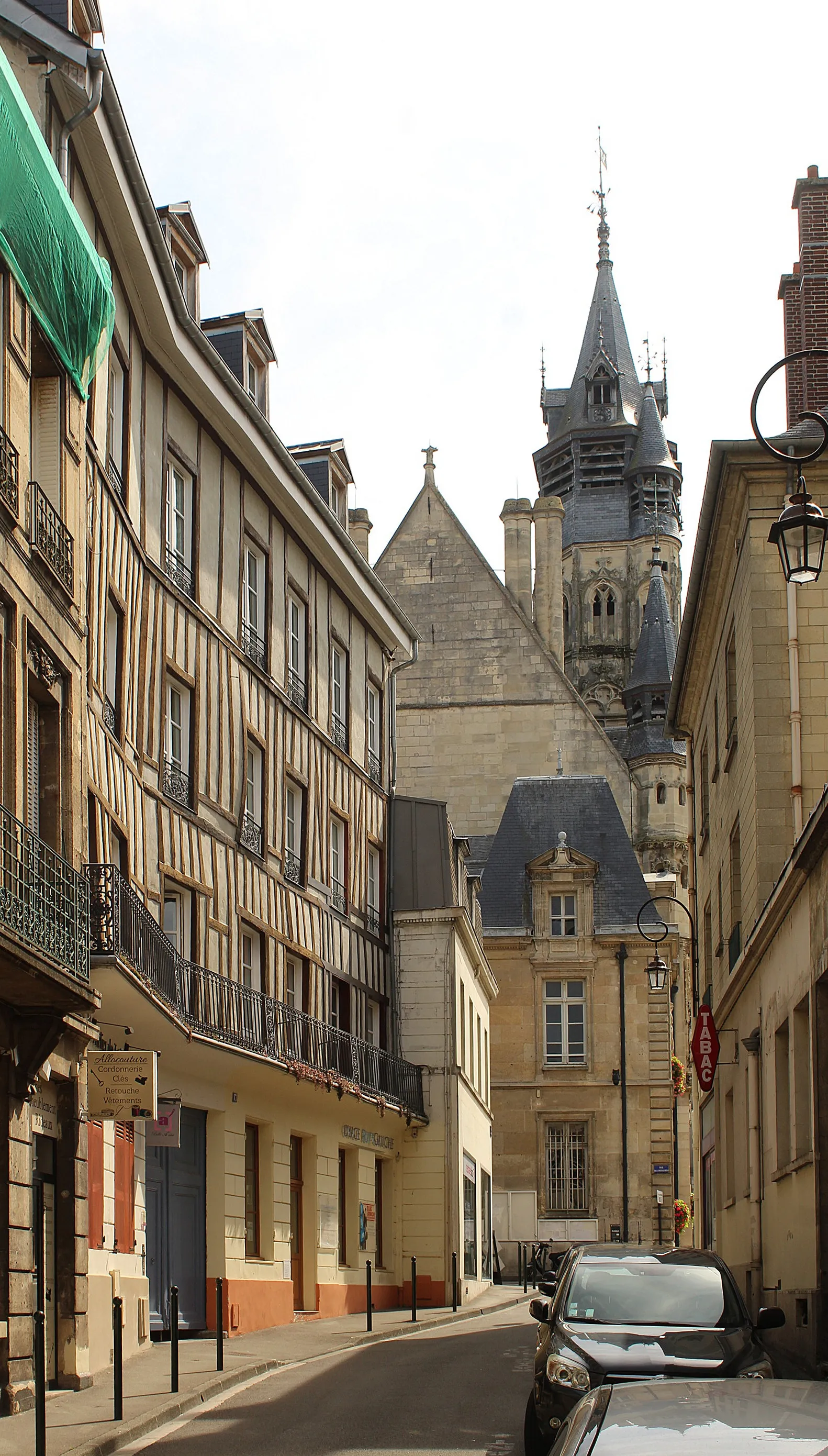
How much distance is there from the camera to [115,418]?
18641mm

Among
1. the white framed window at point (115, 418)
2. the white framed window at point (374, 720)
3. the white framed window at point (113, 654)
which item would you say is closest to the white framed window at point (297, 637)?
the white framed window at point (374, 720)

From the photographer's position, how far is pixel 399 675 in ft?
158

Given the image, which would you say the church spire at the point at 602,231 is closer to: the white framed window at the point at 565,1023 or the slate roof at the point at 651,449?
the slate roof at the point at 651,449

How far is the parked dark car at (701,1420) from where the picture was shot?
10.8 ft

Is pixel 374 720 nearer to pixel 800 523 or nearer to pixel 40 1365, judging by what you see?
pixel 800 523

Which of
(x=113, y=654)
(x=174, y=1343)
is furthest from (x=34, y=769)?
(x=174, y=1343)

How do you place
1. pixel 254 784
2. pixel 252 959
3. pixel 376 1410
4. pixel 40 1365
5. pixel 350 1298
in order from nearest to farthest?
pixel 40 1365, pixel 376 1410, pixel 252 959, pixel 254 784, pixel 350 1298

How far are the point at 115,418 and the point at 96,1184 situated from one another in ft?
25.5

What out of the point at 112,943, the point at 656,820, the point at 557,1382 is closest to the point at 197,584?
the point at 112,943

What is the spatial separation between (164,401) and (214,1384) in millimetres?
11569

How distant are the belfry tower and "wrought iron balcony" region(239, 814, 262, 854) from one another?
74.7 metres

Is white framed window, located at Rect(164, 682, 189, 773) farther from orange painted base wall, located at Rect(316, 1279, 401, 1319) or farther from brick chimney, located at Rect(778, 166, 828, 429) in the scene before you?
brick chimney, located at Rect(778, 166, 828, 429)

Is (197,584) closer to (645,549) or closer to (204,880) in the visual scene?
(204,880)

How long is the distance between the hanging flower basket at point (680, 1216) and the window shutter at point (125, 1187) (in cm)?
2312
